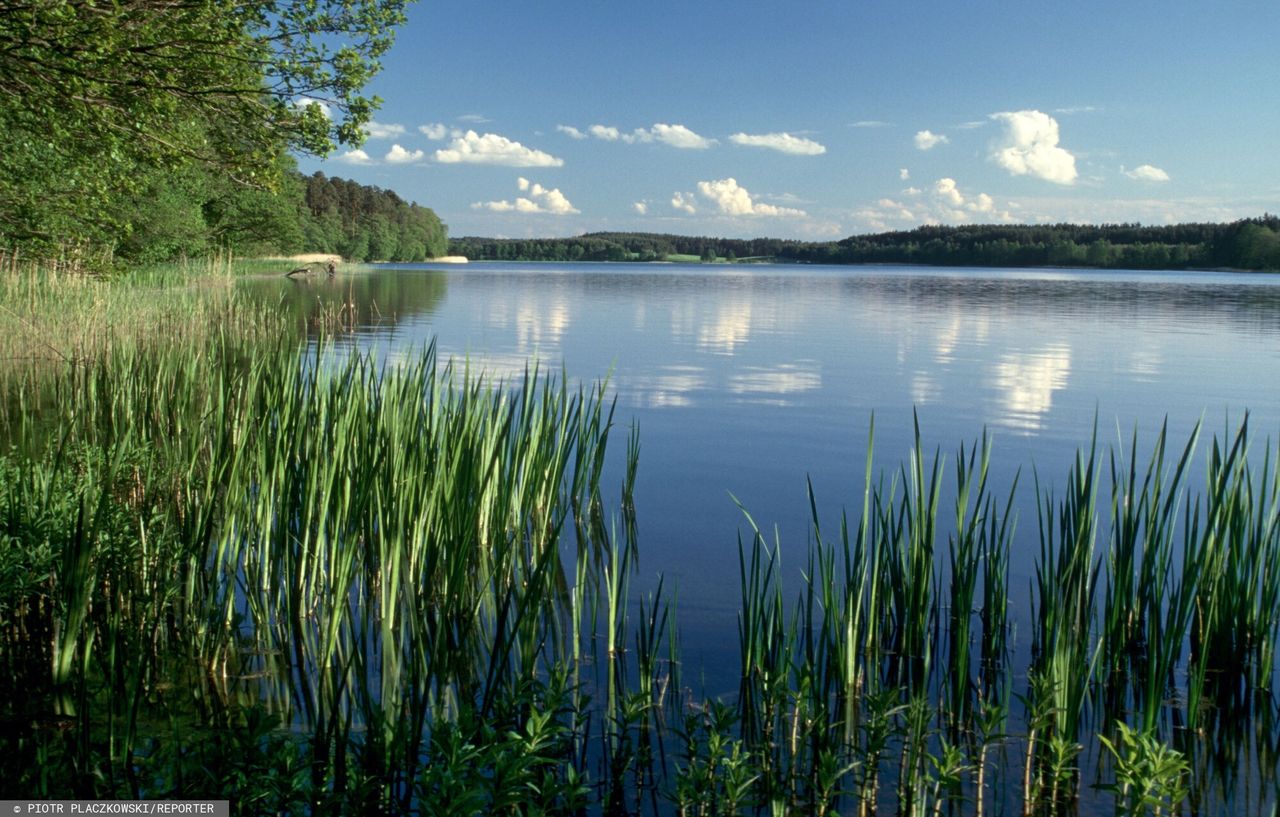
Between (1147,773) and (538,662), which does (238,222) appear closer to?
(538,662)

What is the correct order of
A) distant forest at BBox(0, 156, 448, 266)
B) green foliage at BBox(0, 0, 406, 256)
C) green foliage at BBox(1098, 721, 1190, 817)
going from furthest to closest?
1. distant forest at BBox(0, 156, 448, 266)
2. green foliage at BBox(0, 0, 406, 256)
3. green foliage at BBox(1098, 721, 1190, 817)

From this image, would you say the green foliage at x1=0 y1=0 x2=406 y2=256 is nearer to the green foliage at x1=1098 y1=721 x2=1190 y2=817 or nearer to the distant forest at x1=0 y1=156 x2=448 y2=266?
the distant forest at x1=0 y1=156 x2=448 y2=266

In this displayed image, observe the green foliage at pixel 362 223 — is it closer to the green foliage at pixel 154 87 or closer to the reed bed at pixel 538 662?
the green foliage at pixel 154 87

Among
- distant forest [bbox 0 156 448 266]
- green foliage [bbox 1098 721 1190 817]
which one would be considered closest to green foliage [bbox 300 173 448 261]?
distant forest [bbox 0 156 448 266]

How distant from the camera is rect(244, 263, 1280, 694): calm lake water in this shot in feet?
26.5

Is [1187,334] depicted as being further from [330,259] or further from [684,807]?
[330,259]

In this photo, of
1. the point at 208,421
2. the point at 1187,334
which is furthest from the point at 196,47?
the point at 1187,334

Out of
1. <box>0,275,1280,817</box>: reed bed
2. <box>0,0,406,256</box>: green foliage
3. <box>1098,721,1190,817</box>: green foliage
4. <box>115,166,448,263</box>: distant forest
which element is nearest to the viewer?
<box>1098,721,1190,817</box>: green foliage

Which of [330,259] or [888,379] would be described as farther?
[330,259]

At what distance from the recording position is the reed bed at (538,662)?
3211mm

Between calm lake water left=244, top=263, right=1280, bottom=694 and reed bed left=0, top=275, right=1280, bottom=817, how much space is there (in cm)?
80

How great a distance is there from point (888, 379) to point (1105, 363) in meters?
5.42

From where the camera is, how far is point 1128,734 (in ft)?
10.1

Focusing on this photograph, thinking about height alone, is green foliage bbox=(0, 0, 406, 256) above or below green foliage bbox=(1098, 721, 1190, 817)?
above
